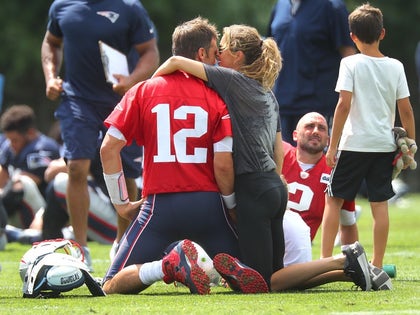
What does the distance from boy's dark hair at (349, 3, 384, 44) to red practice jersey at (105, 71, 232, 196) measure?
1351 millimetres

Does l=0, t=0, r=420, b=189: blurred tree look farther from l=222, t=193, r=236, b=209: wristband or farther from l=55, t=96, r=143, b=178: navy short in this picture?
l=222, t=193, r=236, b=209: wristband

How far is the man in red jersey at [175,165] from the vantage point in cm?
682

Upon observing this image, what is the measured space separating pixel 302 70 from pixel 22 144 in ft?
16.4

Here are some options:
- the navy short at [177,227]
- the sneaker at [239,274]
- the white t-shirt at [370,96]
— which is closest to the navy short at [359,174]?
the white t-shirt at [370,96]

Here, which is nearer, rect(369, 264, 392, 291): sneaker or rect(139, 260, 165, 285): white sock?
rect(139, 260, 165, 285): white sock

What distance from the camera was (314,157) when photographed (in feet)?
27.4

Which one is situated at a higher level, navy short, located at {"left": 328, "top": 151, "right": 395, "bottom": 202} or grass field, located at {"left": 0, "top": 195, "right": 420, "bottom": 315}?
navy short, located at {"left": 328, "top": 151, "right": 395, "bottom": 202}

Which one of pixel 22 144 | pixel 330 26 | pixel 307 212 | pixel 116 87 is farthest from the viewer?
pixel 22 144

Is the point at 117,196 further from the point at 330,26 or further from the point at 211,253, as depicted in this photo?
the point at 330,26

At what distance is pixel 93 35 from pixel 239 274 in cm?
298

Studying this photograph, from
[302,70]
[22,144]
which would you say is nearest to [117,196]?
[302,70]

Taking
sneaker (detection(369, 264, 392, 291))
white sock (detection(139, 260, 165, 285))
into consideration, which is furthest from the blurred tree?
white sock (detection(139, 260, 165, 285))

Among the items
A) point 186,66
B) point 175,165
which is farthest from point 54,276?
point 186,66

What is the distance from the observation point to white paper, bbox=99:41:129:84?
8.88 meters
